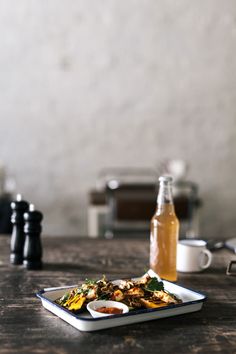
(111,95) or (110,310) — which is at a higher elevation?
(111,95)

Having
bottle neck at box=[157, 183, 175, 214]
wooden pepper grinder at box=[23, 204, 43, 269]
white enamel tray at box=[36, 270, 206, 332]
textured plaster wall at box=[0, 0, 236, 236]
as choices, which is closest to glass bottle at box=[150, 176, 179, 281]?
bottle neck at box=[157, 183, 175, 214]

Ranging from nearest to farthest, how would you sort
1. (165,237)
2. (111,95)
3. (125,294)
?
(125,294)
(165,237)
(111,95)

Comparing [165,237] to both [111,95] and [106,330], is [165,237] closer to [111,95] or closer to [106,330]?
[106,330]

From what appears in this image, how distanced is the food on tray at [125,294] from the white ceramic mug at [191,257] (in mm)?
343

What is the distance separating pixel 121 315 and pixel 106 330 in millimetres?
44

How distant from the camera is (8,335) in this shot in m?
1.16

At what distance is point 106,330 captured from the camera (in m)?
1.19

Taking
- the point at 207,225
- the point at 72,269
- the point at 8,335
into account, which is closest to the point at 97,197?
the point at 207,225

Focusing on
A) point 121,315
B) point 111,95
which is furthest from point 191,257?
point 111,95

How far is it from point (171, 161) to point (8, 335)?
11.2 feet

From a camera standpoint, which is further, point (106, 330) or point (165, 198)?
point (165, 198)

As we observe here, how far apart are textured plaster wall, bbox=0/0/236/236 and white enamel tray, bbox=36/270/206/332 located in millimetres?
3352

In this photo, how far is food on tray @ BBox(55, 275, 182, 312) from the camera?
4.21 feet

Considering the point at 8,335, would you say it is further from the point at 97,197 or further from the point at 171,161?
the point at 171,161
